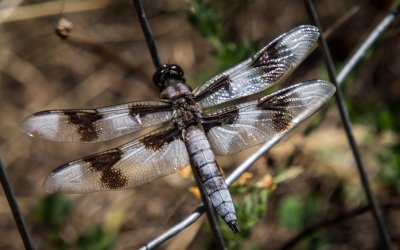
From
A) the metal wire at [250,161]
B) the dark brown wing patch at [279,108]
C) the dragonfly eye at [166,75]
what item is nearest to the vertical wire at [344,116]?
the metal wire at [250,161]

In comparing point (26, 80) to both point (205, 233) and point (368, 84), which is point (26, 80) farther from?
point (368, 84)

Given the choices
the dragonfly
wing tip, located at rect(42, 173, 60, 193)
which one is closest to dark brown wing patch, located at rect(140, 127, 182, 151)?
the dragonfly

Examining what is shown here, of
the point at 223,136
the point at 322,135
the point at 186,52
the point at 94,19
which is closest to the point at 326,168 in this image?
the point at 322,135

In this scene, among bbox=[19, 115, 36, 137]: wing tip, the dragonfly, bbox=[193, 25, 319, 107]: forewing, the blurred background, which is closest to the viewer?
bbox=[19, 115, 36, 137]: wing tip

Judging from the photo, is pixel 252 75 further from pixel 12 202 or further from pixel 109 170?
pixel 12 202

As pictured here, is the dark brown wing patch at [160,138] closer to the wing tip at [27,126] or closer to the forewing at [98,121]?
the forewing at [98,121]

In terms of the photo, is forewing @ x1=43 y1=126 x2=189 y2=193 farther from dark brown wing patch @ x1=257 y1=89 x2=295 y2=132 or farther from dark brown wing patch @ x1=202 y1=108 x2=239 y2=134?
dark brown wing patch @ x1=257 y1=89 x2=295 y2=132
